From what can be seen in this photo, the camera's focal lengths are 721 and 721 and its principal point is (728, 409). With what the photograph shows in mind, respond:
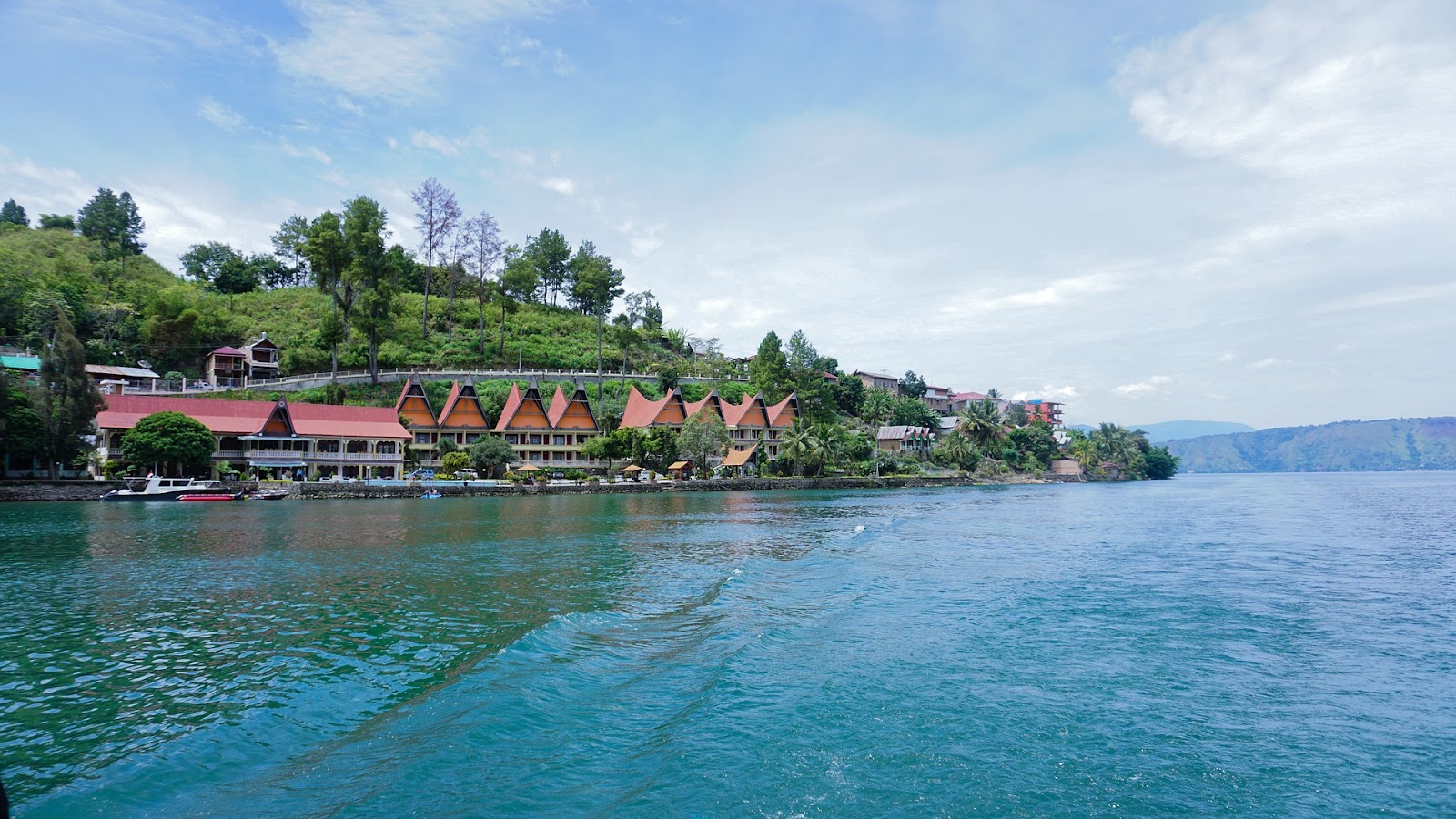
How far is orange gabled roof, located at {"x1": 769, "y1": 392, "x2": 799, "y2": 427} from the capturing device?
7581 centimetres

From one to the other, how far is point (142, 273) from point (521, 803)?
10643cm

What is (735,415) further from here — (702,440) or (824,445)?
(702,440)

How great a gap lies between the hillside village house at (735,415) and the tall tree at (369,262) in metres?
24.6

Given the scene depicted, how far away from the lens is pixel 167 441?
45.5 meters

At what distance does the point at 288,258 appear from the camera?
97.6 m

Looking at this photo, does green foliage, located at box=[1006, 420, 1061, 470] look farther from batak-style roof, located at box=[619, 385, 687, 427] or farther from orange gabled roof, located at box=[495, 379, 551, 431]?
orange gabled roof, located at box=[495, 379, 551, 431]

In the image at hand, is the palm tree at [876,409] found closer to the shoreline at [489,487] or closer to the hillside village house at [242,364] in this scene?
the shoreline at [489,487]

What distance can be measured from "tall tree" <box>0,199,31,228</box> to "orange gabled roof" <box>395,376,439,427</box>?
251 ft

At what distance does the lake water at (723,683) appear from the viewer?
281 inches

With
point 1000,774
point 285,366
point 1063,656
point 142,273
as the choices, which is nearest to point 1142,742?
point 1000,774

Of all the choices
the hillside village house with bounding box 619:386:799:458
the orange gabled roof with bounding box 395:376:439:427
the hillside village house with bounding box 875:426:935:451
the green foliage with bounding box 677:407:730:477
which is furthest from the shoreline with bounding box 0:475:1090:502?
the orange gabled roof with bounding box 395:376:439:427

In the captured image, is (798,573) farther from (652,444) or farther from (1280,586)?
(652,444)

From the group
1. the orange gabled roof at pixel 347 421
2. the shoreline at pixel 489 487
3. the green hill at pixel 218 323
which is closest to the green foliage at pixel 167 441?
the shoreline at pixel 489 487

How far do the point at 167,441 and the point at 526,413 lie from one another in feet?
88.0
